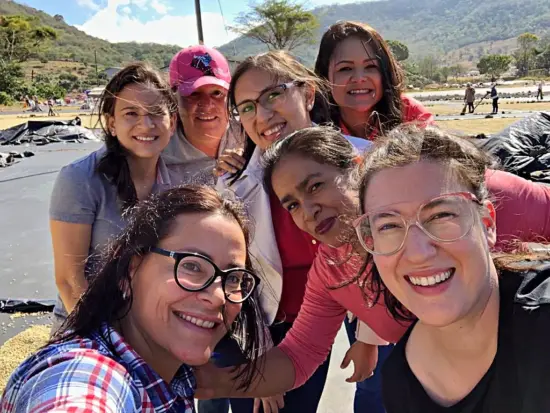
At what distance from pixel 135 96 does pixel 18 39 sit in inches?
2710

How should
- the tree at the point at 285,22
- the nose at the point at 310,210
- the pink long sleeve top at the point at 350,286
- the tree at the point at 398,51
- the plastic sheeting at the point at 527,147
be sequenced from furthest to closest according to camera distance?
the tree at the point at 285,22 → the plastic sheeting at the point at 527,147 → the tree at the point at 398,51 → the nose at the point at 310,210 → the pink long sleeve top at the point at 350,286

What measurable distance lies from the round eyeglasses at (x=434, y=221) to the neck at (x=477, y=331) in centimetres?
16

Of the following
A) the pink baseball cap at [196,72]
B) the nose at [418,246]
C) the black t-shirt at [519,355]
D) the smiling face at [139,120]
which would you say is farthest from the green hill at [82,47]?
the black t-shirt at [519,355]

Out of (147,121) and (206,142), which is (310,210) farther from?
(206,142)

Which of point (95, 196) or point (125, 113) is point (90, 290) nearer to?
point (95, 196)

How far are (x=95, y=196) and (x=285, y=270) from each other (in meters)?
0.76

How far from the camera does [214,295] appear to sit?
120cm

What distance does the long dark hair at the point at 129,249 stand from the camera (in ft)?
3.91

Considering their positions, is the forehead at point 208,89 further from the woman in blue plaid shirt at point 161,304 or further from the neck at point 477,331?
the neck at point 477,331

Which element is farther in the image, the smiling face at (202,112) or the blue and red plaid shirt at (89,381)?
the smiling face at (202,112)

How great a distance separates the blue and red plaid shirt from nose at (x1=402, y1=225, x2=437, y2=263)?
2.03 ft

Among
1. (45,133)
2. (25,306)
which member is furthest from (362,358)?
(45,133)

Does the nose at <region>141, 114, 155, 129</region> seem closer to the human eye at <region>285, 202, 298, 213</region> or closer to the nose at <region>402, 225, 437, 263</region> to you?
the human eye at <region>285, 202, 298, 213</region>

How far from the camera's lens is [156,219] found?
50.3 inches
